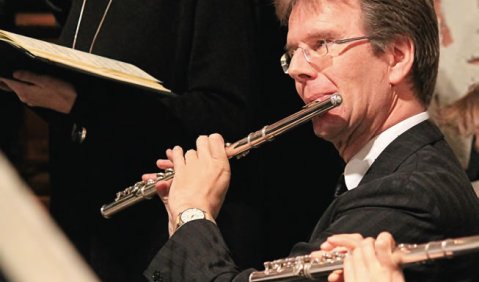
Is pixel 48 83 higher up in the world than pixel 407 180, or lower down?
higher up

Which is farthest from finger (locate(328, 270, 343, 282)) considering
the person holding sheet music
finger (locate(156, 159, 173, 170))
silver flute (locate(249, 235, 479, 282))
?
the person holding sheet music

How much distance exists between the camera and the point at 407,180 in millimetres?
1583

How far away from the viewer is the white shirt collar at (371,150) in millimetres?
1796

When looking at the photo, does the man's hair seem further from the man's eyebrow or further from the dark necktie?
the dark necktie

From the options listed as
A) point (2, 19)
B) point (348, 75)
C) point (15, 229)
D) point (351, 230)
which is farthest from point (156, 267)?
point (15, 229)

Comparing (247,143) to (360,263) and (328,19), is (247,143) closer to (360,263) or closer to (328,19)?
(328,19)

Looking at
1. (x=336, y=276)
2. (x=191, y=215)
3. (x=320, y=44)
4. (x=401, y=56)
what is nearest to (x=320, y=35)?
(x=320, y=44)

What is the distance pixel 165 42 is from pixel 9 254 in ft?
5.91

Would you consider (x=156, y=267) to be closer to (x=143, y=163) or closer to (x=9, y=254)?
(x=143, y=163)

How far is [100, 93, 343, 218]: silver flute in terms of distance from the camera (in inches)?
70.7

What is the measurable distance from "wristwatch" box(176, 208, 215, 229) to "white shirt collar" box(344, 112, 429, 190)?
27 cm

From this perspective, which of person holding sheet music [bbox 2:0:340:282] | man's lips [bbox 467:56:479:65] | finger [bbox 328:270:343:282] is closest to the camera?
finger [bbox 328:270:343:282]

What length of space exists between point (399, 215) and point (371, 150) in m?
0.27

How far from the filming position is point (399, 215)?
1.56 metres
